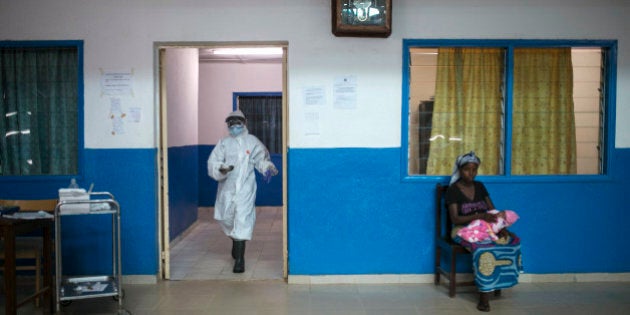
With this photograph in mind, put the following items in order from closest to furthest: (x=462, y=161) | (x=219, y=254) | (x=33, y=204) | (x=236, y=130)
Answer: (x=33, y=204), (x=462, y=161), (x=236, y=130), (x=219, y=254)

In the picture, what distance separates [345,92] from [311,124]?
0.41 m

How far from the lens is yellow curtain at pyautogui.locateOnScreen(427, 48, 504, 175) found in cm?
465

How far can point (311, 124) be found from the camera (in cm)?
452

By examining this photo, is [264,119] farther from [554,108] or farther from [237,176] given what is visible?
[554,108]

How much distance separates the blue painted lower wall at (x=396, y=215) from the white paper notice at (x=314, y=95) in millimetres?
423

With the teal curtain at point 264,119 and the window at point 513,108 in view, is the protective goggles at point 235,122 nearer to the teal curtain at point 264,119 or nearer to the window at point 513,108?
the window at point 513,108

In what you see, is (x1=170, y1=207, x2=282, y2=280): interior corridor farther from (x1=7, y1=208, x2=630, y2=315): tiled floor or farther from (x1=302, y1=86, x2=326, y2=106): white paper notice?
(x1=302, y1=86, x2=326, y2=106): white paper notice

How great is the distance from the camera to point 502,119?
465 cm

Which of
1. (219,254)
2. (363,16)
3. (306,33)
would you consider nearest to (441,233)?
(363,16)

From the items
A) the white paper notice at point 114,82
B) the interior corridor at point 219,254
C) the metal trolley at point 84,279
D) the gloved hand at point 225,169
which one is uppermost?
the white paper notice at point 114,82

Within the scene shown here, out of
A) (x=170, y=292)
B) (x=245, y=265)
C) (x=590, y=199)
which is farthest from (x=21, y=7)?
(x=590, y=199)

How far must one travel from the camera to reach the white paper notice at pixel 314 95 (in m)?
4.50

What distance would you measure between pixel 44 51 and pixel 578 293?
16.9ft

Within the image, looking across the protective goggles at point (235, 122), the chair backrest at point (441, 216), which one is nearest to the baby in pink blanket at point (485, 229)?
the chair backrest at point (441, 216)
